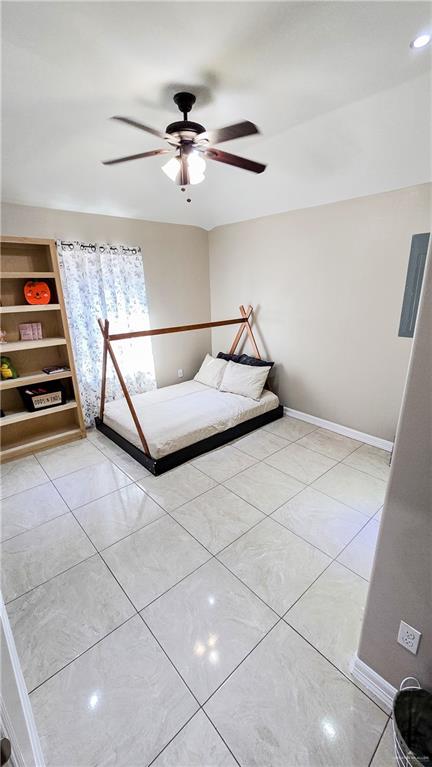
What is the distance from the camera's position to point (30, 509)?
8.06ft

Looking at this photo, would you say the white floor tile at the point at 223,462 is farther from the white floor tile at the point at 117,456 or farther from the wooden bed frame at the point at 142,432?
the white floor tile at the point at 117,456

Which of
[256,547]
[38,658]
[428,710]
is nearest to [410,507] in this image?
[428,710]

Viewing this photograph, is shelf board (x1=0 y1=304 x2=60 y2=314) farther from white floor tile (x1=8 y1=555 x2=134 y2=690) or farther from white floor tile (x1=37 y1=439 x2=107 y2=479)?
white floor tile (x1=8 y1=555 x2=134 y2=690)

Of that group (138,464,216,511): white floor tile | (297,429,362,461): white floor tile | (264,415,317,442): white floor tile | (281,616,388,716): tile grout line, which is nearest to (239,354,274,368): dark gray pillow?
(264,415,317,442): white floor tile

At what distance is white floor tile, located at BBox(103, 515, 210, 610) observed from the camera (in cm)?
180

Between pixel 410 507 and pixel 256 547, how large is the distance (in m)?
1.24

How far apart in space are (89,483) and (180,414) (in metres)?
1.09

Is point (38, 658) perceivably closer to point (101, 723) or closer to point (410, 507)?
point (101, 723)

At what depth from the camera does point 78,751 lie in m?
1.18

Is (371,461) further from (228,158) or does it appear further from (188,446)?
(228,158)

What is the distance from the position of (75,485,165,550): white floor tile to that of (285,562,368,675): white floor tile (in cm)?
114

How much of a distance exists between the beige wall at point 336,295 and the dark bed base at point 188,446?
619 millimetres

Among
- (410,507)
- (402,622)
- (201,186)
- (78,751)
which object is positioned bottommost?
(78,751)

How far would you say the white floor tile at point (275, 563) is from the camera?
1755 millimetres
